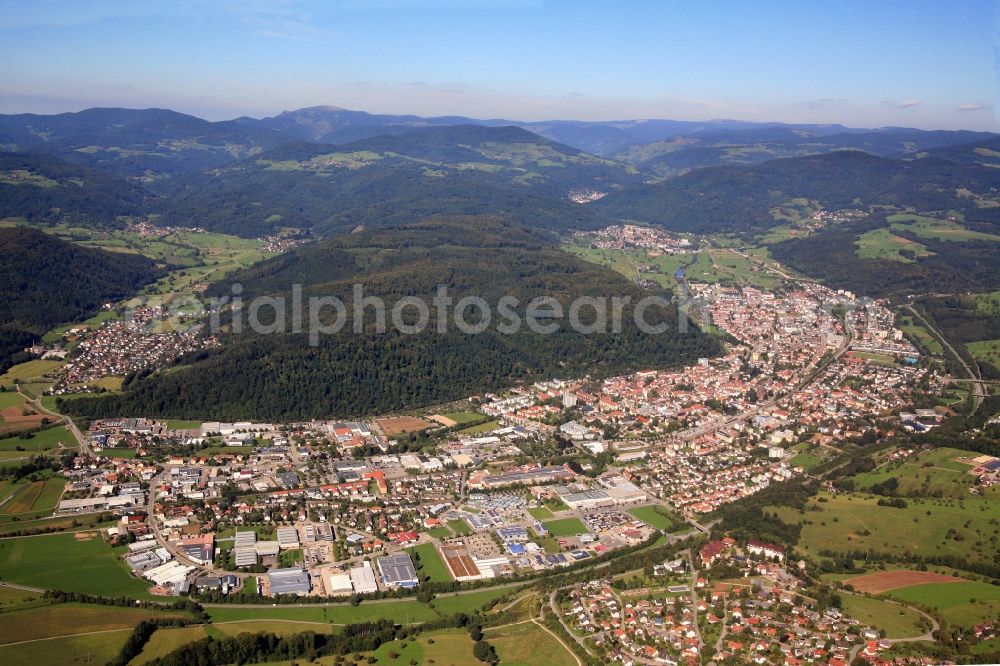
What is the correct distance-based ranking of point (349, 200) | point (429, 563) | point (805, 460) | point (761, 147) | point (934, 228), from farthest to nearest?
point (761, 147)
point (349, 200)
point (934, 228)
point (805, 460)
point (429, 563)

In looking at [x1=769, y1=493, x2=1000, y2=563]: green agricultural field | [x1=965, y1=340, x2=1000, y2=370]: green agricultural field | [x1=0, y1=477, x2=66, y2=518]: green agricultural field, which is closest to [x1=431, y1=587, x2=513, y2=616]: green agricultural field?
[x1=769, y1=493, x2=1000, y2=563]: green agricultural field

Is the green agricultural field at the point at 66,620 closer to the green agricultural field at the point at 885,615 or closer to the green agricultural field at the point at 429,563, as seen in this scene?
the green agricultural field at the point at 429,563

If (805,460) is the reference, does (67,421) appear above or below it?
above

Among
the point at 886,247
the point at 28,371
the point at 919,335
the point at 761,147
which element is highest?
the point at 761,147

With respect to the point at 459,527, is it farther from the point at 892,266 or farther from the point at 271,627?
the point at 892,266

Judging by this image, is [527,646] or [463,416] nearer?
[527,646]

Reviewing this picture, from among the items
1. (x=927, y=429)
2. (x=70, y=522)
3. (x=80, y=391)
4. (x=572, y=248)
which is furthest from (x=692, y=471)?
(x=572, y=248)

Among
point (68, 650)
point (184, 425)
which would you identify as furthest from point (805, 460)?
point (68, 650)
